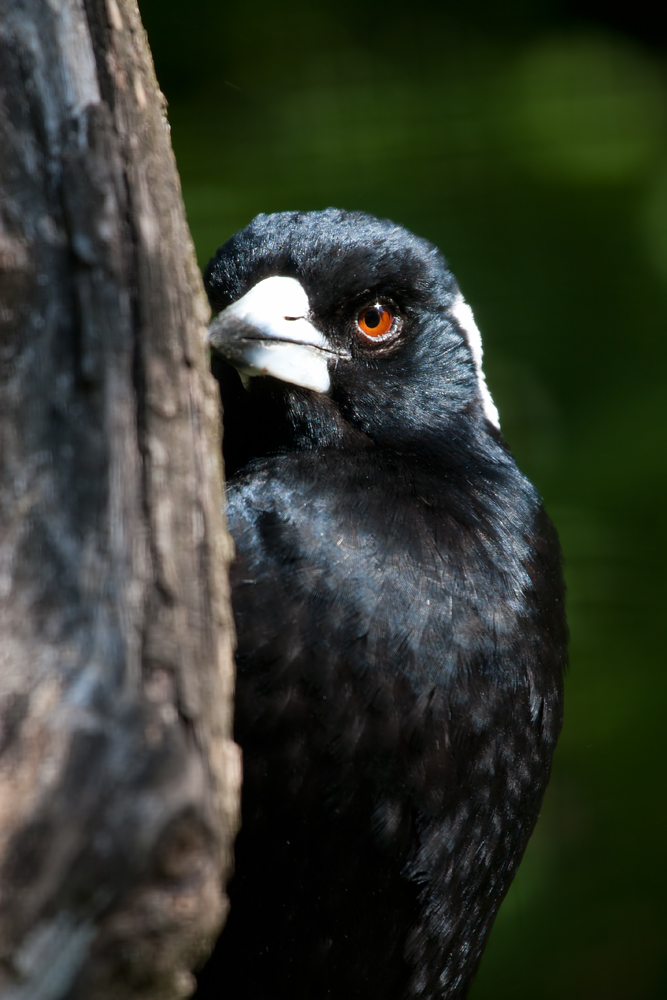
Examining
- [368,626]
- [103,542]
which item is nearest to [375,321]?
[368,626]

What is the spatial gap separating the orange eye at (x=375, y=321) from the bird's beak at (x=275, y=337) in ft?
0.21

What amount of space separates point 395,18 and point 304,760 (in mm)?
2341

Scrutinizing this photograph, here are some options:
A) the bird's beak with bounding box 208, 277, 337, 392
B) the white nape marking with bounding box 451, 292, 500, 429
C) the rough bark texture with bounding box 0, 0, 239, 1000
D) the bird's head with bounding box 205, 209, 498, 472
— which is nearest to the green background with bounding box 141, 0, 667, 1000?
the white nape marking with bounding box 451, 292, 500, 429

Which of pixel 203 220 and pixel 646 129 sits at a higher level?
pixel 646 129

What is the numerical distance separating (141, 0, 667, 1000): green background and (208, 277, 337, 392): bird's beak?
144cm

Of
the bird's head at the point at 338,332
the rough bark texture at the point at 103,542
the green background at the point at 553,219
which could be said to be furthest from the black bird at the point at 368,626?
the green background at the point at 553,219

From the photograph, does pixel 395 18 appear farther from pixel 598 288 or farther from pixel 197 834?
pixel 197 834

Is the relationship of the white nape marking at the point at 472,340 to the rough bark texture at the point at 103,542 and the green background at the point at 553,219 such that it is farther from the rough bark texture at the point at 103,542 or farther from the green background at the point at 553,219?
the green background at the point at 553,219

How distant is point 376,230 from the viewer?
4.62 ft

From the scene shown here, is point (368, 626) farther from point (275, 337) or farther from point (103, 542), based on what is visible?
point (103, 542)

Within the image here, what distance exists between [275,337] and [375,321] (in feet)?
0.58

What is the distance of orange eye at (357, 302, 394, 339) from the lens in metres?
1.38

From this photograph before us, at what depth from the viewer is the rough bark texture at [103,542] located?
0.61 m

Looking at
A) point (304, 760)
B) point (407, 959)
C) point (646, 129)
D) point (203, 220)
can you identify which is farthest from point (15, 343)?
point (646, 129)
